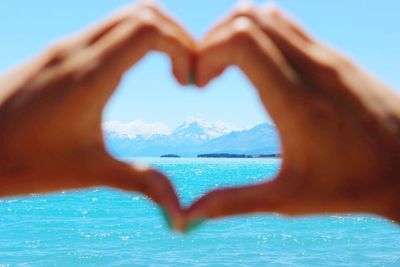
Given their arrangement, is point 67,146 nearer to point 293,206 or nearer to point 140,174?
point 140,174

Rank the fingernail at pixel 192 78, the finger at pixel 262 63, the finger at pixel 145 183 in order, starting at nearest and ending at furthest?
the finger at pixel 262 63
the finger at pixel 145 183
the fingernail at pixel 192 78

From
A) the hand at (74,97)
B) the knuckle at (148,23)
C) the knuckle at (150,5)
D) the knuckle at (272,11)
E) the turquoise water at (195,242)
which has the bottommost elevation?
the hand at (74,97)

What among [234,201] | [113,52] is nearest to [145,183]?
[234,201]

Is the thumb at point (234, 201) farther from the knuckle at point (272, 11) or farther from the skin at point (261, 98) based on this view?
the knuckle at point (272, 11)

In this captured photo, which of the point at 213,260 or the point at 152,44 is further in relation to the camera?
the point at 213,260

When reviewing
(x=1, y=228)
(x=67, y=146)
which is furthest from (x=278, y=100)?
(x=1, y=228)

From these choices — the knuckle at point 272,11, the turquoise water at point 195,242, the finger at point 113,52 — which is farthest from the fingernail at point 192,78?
the turquoise water at point 195,242

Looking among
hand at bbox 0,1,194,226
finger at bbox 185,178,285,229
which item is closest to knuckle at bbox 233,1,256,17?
hand at bbox 0,1,194,226
